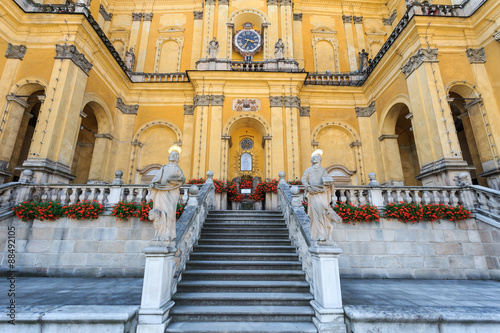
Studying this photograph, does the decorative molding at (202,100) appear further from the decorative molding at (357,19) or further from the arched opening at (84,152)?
the decorative molding at (357,19)

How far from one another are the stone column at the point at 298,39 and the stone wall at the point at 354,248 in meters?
13.3

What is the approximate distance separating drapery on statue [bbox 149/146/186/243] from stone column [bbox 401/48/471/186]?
993 centimetres

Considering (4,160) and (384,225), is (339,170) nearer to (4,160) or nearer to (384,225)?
(384,225)

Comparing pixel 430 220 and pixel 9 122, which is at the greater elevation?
pixel 9 122

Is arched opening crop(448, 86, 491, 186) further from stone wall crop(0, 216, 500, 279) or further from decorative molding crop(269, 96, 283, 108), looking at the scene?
decorative molding crop(269, 96, 283, 108)

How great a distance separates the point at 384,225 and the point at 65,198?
10342 mm

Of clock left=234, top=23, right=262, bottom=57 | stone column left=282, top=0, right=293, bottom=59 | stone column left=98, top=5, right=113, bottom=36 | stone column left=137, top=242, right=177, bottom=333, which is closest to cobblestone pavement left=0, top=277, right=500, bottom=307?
stone column left=137, top=242, right=177, bottom=333

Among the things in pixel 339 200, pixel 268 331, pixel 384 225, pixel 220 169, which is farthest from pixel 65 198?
pixel 384 225

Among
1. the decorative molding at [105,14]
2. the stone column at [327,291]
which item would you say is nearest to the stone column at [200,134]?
the stone column at [327,291]

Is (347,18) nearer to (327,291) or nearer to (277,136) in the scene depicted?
(277,136)

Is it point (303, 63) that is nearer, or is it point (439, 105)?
point (439, 105)

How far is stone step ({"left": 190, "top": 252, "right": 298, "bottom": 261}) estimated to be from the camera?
19.3ft

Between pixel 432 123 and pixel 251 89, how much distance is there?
9207mm

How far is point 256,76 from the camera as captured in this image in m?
14.2
